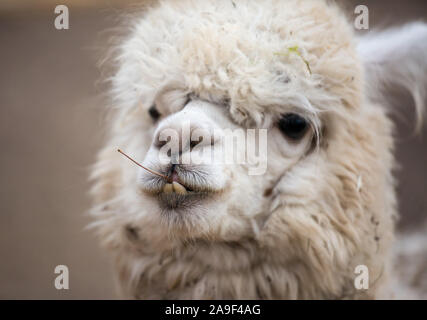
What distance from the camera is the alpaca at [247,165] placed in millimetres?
1342

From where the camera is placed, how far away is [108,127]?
1932mm

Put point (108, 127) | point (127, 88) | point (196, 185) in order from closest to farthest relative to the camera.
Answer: point (196, 185) < point (127, 88) < point (108, 127)

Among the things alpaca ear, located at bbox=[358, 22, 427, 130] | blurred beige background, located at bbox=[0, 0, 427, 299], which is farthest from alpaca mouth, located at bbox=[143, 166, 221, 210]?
blurred beige background, located at bbox=[0, 0, 427, 299]

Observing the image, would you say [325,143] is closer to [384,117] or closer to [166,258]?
[384,117]

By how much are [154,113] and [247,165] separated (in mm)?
411

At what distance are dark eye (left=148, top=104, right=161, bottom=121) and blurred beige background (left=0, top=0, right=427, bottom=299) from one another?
907 millimetres

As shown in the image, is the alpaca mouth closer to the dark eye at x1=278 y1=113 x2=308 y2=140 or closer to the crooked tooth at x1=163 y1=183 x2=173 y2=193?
the crooked tooth at x1=163 y1=183 x2=173 y2=193

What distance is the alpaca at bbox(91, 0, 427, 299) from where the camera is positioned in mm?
1342

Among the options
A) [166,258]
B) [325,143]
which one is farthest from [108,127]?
[325,143]

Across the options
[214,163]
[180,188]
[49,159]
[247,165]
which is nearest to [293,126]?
[247,165]

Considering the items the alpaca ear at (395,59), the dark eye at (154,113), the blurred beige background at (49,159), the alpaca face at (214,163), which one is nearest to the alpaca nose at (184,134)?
the alpaca face at (214,163)
